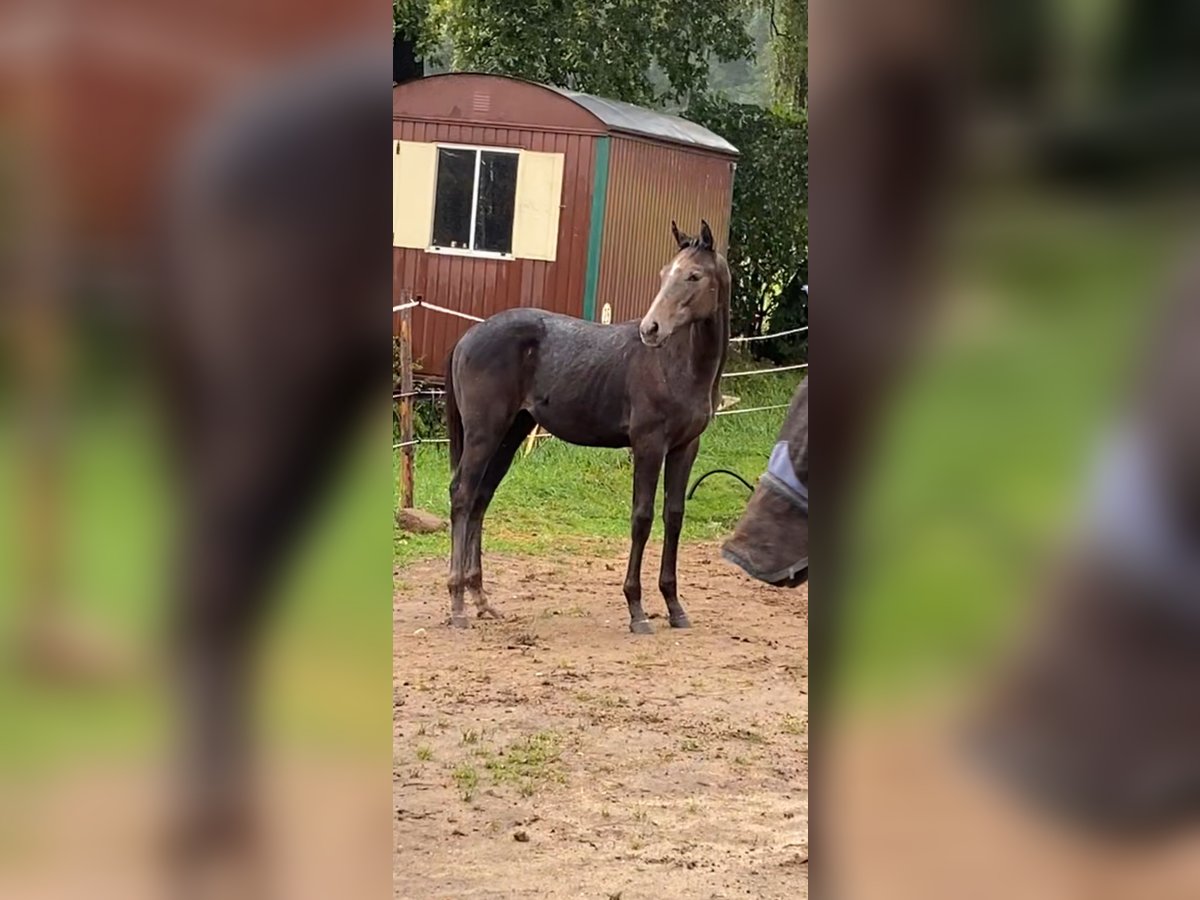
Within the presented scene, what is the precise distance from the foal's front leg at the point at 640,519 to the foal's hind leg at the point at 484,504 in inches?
26.8

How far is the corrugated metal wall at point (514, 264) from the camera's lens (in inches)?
491

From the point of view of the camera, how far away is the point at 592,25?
1598 cm

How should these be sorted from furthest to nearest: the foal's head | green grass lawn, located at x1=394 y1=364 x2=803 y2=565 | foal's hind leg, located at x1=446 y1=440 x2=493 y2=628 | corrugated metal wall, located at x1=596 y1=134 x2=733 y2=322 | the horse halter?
corrugated metal wall, located at x1=596 y1=134 x2=733 y2=322 < green grass lawn, located at x1=394 y1=364 x2=803 y2=565 < foal's hind leg, located at x1=446 y1=440 x2=493 y2=628 < the foal's head < the horse halter

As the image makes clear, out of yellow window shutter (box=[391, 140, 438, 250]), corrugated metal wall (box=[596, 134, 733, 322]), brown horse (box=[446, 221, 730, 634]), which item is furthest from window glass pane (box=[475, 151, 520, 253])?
brown horse (box=[446, 221, 730, 634])

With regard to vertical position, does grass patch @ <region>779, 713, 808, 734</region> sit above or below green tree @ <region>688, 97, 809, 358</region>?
below

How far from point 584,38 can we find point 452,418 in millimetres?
9850

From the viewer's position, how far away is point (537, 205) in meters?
12.4

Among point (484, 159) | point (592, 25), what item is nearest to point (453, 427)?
point (484, 159)

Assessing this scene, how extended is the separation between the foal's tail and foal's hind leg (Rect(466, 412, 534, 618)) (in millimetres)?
206

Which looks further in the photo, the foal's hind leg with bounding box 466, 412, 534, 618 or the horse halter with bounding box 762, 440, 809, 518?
the foal's hind leg with bounding box 466, 412, 534, 618

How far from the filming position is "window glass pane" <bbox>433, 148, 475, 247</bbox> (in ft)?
41.1
